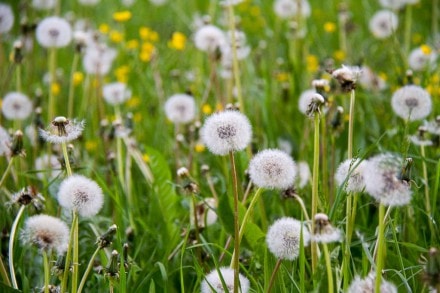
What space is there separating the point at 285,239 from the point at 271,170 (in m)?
0.16

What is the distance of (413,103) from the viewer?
2.25m

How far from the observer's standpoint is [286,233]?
1603 millimetres

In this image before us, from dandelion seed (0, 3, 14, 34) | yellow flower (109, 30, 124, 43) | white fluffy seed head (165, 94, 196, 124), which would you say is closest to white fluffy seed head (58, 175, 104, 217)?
white fluffy seed head (165, 94, 196, 124)

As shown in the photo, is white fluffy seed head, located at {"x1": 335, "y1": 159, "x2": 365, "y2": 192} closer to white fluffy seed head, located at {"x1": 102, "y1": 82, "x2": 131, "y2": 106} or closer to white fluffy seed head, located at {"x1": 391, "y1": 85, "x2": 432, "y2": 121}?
white fluffy seed head, located at {"x1": 391, "y1": 85, "x2": 432, "y2": 121}

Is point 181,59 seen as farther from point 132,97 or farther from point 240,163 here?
point 240,163

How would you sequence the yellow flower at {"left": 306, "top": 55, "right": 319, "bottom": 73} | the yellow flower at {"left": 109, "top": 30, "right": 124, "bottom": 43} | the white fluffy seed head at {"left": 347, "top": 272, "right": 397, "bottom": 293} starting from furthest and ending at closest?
the yellow flower at {"left": 109, "top": 30, "right": 124, "bottom": 43} → the yellow flower at {"left": 306, "top": 55, "right": 319, "bottom": 73} → the white fluffy seed head at {"left": 347, "top": 272, "right": 397, "bottom": 293}

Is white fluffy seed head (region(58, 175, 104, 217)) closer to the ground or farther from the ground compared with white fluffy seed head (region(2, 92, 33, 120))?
closer to the ground

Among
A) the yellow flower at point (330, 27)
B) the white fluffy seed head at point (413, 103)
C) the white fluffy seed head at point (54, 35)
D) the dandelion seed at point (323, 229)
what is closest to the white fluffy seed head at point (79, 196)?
the dandelion seed at point (323, 229)

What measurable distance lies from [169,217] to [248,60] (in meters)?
1.87

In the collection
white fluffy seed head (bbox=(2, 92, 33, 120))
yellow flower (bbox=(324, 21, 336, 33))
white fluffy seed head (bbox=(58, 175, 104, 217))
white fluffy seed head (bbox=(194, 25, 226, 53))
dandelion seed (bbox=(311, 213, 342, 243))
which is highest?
yellow flower (bbox=(324, 21, 336, 33))

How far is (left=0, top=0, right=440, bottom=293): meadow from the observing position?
157 cm

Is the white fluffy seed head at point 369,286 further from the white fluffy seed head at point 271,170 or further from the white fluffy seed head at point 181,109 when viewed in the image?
the white fluffy seed head at point 181,109

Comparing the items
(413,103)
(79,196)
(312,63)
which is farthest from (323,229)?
(312,63)

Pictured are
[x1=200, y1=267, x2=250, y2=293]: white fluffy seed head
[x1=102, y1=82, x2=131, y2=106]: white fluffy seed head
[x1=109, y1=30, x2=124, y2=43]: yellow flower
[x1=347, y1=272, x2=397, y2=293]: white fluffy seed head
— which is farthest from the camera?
[x1=109, y1=30, x2=124, y2=43]: yellow flower
